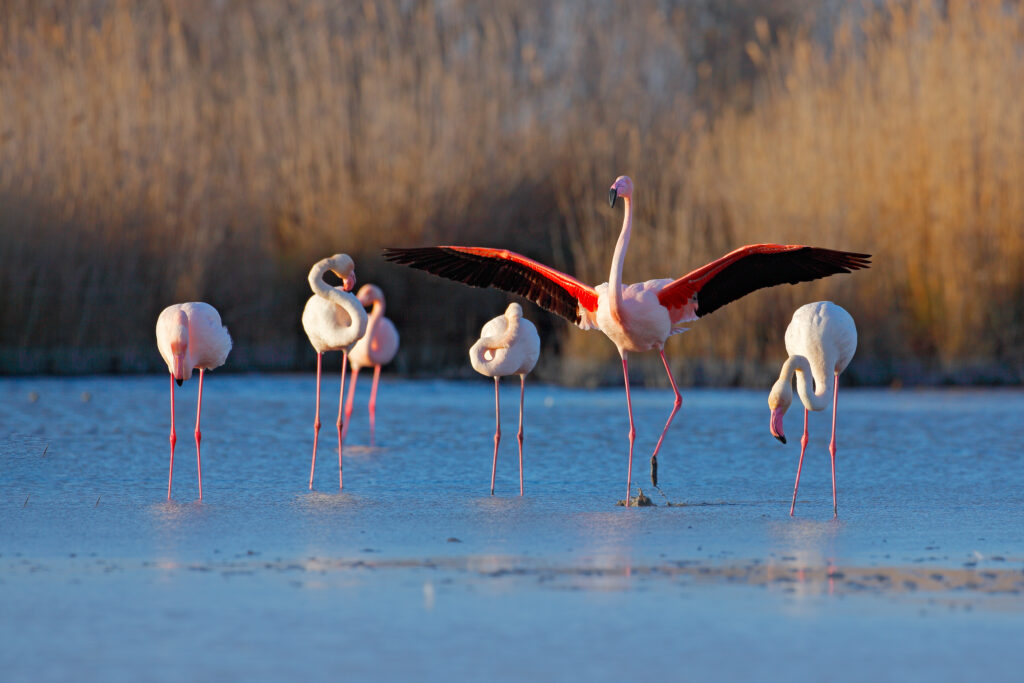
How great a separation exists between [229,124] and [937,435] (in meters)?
8.15

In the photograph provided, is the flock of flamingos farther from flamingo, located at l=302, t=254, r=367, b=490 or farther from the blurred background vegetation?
the blurred background vegetation

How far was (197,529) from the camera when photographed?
530 cm

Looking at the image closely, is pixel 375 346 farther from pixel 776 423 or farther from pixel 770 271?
pixel 776 423

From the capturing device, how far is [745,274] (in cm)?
692

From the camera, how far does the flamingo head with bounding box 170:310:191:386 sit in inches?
256

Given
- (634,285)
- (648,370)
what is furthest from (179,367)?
(648,370)

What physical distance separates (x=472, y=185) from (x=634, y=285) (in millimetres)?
7471

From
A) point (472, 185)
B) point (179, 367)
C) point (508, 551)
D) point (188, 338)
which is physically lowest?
point (508, 551)

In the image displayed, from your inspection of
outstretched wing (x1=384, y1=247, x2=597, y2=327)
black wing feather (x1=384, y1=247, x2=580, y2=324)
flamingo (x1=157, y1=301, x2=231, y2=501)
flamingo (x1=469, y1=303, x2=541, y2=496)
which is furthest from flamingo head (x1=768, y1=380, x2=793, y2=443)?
flamingo (x1=157, y1=301, x2=231, y2=501)

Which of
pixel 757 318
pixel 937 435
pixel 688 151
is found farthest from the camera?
pixel 688 151

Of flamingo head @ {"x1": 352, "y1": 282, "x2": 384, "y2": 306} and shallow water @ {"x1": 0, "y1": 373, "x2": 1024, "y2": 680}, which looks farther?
flamingo head @ {"x1": 352, "y1": 282, "x2": 384, "y2": 306}

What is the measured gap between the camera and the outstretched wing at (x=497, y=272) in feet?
23.7

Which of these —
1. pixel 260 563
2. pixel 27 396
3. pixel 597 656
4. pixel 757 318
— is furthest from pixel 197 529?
pixel 757 318

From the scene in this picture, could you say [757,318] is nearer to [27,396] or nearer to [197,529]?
[27,396]
